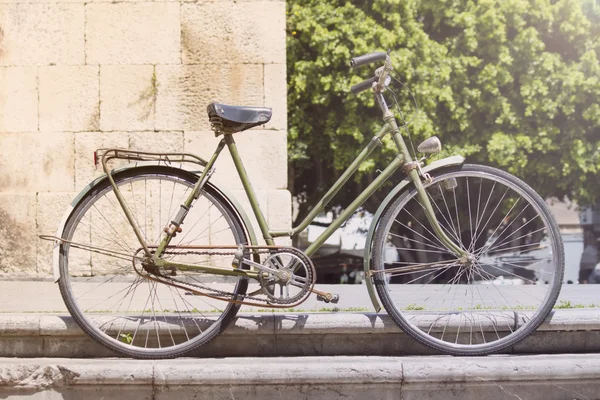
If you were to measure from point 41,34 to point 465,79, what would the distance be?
14.2m

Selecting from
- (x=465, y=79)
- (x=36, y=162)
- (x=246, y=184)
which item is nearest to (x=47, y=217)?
(x=36, y=162)

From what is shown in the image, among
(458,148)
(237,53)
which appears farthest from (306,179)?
(237,53)

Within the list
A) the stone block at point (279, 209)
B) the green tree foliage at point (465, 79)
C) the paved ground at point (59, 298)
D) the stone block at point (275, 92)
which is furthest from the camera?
the green tree foliage at point (465, 79)

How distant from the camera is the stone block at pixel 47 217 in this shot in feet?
21.3

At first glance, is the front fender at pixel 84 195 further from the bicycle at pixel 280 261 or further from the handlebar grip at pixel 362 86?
the handlebar grip at pixel 362 86

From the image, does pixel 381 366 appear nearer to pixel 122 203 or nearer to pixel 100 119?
Answer: pixel 122 203

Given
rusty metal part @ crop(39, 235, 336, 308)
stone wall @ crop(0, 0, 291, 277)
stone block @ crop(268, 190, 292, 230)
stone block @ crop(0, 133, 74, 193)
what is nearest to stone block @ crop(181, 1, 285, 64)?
stone wall @ crop(0, 0, 291, 277)

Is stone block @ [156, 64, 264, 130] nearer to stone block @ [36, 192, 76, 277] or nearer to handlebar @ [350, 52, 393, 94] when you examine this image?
stone block @ [36, 192, 76, 277]

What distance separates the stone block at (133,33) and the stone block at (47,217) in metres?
1.09

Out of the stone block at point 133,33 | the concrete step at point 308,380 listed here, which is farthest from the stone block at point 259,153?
the concrete step at point 308,380

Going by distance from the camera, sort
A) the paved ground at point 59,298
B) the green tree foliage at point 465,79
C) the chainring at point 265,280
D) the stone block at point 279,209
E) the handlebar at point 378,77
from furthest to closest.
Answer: the green tree foliage at point 465,79 < the stone block at point 279,209 < the paved ground at point 59,298 < the handlebar at point 378,77 < the chainring at point 265,280

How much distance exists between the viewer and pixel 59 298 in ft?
17.4

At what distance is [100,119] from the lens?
21.5 feet

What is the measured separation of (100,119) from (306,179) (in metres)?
16.4
